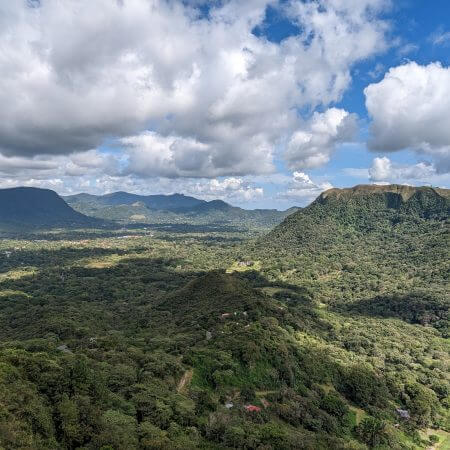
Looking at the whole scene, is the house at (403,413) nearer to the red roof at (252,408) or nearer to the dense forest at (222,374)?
the dense forest at (222,374)

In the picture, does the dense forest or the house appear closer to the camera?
the dense forest

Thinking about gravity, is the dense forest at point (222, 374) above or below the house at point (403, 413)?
above

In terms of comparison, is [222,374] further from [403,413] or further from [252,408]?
[403,413]

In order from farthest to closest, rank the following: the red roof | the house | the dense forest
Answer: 1. the house
2. the red roof
3. the dense forest

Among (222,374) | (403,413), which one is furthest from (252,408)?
(403,413)

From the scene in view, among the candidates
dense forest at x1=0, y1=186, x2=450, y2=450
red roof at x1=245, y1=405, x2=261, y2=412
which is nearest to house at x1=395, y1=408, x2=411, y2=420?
dense forest at x1=0, y1=186, x2=450, y2=450

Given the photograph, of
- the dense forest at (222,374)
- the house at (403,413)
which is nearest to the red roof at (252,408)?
the dense forest at (222,374)

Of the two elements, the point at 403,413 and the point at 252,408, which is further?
the point at 403,413

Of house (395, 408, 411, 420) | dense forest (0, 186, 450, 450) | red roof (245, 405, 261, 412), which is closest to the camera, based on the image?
dense forest (0, 186, 450, 450)

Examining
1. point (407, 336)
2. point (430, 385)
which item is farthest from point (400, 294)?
Result: point (430, 385)

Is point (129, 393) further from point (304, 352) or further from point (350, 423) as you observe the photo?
point (304, 352)

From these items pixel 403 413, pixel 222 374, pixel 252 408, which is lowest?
pixel 403 413

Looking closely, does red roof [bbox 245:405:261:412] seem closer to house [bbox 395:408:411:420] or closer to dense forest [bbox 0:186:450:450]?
dense forest [bbox 0:186:450:450]
